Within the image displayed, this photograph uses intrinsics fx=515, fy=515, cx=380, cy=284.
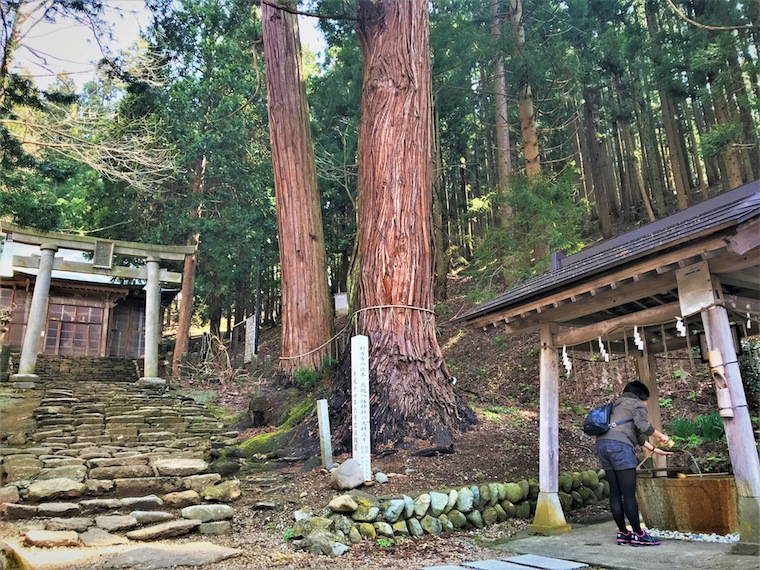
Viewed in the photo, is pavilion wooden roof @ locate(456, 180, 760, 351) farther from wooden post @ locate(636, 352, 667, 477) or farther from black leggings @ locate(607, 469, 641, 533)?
black leggings @ locate(607, 469, 641, 533)

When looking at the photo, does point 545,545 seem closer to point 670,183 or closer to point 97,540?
point 97,540

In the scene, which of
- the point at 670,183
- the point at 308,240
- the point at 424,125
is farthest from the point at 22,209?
the point at 670,183

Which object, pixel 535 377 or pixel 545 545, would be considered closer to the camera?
pixel 545 545

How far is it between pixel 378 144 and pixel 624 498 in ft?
18.0

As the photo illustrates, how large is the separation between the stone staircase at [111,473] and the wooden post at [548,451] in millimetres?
3064

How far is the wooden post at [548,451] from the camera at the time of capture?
5.06 metres

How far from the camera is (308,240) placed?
31.8ft

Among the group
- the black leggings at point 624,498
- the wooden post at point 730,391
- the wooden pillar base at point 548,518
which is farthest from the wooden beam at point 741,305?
the wooden pillar base at point 548,518

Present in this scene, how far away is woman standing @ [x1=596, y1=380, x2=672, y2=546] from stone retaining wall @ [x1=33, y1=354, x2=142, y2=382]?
15.3m

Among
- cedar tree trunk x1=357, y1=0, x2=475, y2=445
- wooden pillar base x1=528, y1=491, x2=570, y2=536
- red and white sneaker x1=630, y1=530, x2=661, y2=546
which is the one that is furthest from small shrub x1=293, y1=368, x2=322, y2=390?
red and white sneaker x1=630, y1=530, x2=661, y2=546

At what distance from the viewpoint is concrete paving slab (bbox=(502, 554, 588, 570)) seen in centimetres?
373

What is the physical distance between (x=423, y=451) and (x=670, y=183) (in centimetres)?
2214

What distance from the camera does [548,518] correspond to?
5.06 m

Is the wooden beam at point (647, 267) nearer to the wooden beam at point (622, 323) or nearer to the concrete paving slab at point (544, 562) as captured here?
the wooden beam at point (622, 323)
